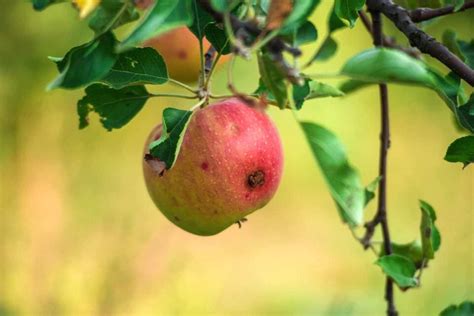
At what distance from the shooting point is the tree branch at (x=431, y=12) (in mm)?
828

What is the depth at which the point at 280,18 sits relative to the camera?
542 mm

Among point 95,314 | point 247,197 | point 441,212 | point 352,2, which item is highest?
point 352,2

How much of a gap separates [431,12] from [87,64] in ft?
1.30

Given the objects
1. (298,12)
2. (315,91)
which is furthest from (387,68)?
(315,91)

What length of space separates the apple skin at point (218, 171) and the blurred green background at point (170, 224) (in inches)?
48.5

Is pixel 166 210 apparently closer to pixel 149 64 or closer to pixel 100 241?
pixel 149 64

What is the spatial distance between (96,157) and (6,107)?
29cm

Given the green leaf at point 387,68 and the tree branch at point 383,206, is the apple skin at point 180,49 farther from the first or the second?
the green leaf at point 387,68

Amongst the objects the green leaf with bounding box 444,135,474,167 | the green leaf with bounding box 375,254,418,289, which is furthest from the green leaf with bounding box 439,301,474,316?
the green leaf with bounding box 444,135,474,167

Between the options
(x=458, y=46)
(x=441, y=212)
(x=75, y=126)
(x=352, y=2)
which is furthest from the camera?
(x=441, y=212)

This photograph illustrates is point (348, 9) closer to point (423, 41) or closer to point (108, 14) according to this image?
point (423, 41)

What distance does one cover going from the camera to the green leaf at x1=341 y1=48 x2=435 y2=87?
0.53 metres

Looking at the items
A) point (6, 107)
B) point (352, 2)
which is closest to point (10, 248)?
point (6, 107)

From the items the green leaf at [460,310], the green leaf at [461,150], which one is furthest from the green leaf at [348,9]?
the green leaf at [460,310]
